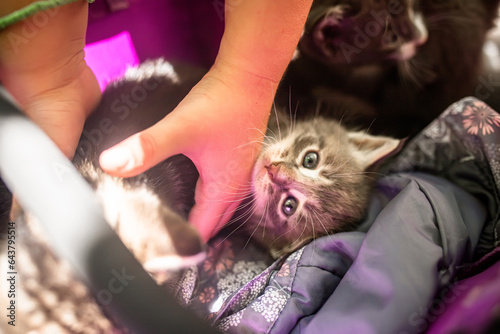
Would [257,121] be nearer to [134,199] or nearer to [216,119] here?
[216,119]

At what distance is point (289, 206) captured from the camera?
2.18 feet

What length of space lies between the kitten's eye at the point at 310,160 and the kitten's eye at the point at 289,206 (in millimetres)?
68

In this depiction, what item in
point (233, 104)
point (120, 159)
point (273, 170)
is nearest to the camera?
point (120, 159)

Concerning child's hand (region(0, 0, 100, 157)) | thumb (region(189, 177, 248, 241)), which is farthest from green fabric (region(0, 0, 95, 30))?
thumb (region(189, 177, 248, 241))

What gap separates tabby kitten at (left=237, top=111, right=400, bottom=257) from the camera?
63 centimetres

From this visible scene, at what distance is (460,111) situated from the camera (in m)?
0.71

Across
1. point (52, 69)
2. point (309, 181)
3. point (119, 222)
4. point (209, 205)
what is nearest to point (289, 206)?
point (309, 181)

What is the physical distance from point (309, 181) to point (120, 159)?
1.16 feet

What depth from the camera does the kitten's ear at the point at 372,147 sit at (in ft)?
2.24

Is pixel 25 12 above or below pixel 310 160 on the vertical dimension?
above

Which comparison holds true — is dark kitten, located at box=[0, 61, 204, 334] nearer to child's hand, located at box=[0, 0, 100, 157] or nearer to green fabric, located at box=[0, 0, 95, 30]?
child's hand, located at box=[0, 0, 100, 157]

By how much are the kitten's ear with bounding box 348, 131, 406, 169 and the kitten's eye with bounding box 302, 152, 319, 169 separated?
0.26 feet

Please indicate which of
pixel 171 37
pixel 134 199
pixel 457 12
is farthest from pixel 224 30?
pixel 457 12

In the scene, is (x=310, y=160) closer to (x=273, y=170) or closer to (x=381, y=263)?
(x=273, y=170)
